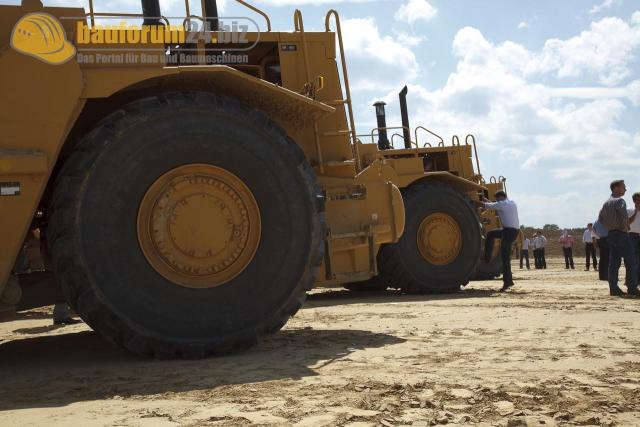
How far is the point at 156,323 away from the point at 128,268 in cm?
39

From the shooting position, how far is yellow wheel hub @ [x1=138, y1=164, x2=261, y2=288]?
448cm

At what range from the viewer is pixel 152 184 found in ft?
14.8

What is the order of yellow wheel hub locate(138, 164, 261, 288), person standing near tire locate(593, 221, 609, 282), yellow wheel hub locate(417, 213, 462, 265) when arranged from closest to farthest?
yellow wheel hub locate(138, 164, 261, 288)
yellow wheel hub locate(417, 213, 462, 265)
person standing near tire locate(593, 221, 609, 282)

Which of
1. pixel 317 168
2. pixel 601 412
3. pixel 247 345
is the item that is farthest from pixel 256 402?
pixel 317 168

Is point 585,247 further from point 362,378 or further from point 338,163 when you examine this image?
point 362,378

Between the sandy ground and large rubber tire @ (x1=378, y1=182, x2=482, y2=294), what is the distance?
153 inches

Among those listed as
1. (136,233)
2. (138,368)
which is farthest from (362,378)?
(136,233)

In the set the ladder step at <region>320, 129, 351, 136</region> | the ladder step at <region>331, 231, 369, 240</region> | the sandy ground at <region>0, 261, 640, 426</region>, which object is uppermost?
the ladder step at <region>320, 129, 351, 136</region>

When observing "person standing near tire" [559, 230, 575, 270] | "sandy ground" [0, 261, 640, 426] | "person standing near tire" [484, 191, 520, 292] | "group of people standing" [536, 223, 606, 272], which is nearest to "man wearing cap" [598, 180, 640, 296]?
"person standing near tire" [484, 191, 520, 292]

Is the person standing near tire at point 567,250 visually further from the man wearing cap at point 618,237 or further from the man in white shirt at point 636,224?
the man wearing cap at point 618,237

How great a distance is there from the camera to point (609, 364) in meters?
3.98

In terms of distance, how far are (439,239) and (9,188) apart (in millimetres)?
7501

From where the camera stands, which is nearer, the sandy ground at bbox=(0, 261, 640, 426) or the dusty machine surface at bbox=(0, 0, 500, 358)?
the sandy ground at bbox=(0, 261, 640, 426)

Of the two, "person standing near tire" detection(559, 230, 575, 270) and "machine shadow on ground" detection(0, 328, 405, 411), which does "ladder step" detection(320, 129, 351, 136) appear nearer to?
"machine shadow on ground" detection(0, 328, 405, 411)
